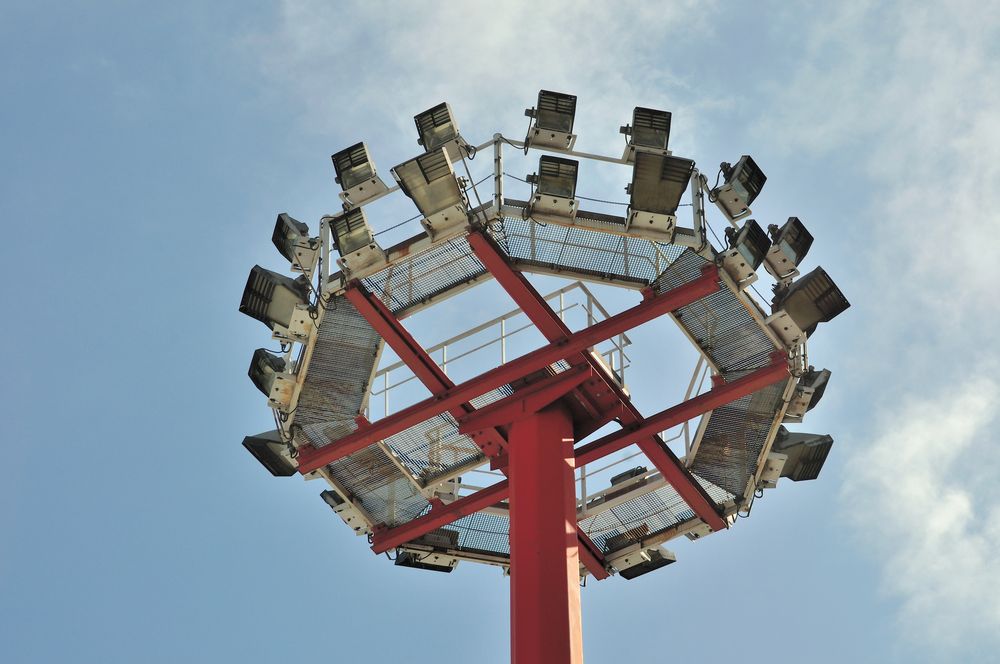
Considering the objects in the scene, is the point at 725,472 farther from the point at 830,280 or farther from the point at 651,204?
the point at 651,204

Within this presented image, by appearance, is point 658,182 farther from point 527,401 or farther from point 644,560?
point 644,560

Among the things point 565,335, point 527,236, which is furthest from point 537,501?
point 527,236

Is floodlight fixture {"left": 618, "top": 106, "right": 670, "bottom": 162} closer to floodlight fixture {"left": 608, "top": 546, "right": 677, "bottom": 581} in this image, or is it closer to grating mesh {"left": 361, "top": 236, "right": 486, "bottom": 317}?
grating mesh {"left": 361, "top": 236, "right": 486, "bottom": 317}

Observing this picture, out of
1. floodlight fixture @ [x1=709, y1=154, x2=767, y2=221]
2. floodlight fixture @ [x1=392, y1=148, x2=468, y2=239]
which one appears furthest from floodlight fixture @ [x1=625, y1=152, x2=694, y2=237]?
floodlight fixture @ [x1=392, y1=148, x2=468, y2=239]

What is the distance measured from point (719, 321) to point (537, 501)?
13.8ft

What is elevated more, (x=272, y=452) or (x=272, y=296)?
(x=272, y=296)

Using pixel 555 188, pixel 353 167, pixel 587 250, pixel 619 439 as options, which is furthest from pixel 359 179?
pixel 619 439

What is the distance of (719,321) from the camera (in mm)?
22625

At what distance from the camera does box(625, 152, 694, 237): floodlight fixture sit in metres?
20.8

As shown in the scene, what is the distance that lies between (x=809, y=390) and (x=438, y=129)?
24.2ft

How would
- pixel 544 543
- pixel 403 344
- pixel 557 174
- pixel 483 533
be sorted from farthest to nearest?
1. pixel 483 533
2. pixel 403 344
3. pixel 557 174
4. pixel 544 543

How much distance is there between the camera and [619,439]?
23.3 meters

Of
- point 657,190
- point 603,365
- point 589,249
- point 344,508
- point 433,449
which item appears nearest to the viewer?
point 657,190

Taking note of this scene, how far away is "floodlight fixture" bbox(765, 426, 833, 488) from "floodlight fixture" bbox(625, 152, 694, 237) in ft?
16.7
